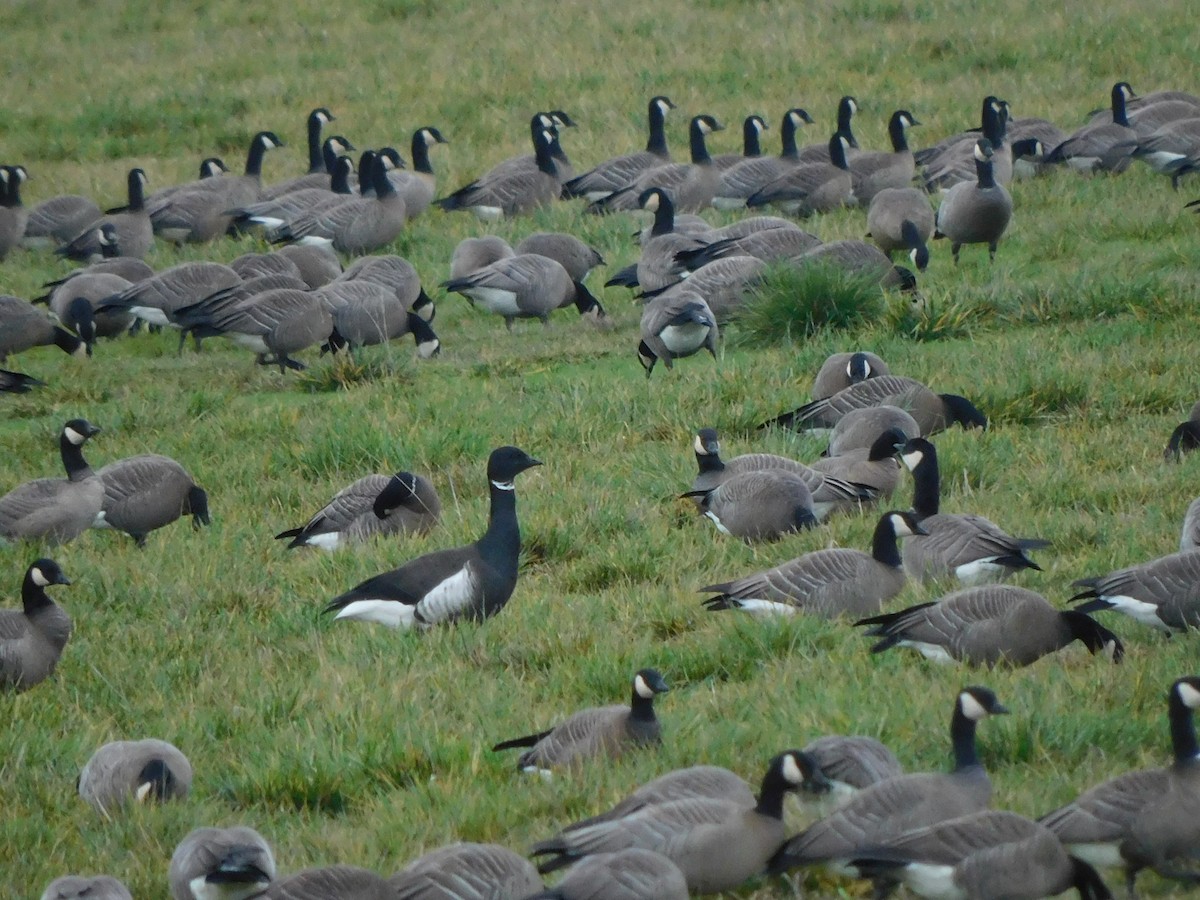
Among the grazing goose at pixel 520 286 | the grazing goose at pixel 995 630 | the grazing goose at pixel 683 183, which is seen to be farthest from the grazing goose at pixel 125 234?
the grazing goose at pixel 995 630

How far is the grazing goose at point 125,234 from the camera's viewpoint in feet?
56.4

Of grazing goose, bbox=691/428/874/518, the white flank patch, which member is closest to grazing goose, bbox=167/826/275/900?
the white flank patch

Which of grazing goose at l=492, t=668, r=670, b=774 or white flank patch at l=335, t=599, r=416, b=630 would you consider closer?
grazing goose at l=492, t=668, r=670, b=774

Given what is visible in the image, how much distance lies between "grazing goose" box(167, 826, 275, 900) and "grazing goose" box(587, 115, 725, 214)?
1343 centimetres

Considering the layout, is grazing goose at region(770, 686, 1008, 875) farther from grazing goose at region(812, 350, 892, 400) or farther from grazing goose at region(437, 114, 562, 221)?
grazing goose at region(437, 114, 562, 221)

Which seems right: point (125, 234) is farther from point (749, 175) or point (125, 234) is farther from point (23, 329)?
point (749, 175)

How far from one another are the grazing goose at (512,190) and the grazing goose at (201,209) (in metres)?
2.33

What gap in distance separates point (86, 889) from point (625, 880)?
63.1 inches

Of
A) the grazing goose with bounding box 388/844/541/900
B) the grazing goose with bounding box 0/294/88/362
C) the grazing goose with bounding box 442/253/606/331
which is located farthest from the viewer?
the grazing goose with bounding box 442/253/606/331

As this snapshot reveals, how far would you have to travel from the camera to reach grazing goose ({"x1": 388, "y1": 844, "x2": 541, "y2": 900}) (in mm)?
4730

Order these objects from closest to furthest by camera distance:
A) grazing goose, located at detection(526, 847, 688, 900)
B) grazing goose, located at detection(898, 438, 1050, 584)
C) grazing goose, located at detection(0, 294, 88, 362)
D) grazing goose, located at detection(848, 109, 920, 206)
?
grazing goose, located at detection(526, 847, 688, 900), grazing goose, located at detection(898, 438, 1050, 584), grazing goose, located at detection(0, 294, 88, 362), grazing goose, located at detection(848, 109, 920, 206)

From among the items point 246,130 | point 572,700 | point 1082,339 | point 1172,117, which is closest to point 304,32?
point 246,130

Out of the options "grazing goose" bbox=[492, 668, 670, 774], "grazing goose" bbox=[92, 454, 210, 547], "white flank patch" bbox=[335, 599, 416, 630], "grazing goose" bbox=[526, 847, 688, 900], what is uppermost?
"grazing goose" bbox=[526, 847, 688, 900]

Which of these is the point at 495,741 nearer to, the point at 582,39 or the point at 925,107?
the point at 925,107
